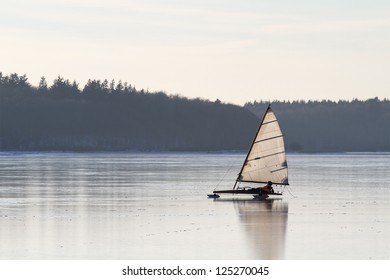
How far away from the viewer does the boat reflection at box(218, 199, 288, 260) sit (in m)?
32.5

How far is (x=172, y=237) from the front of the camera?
36.2m

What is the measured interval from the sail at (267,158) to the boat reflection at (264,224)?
416 centimetres

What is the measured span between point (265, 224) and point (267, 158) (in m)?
19.7

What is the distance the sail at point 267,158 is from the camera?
5994 centimetres

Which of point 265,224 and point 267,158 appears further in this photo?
point 267,158

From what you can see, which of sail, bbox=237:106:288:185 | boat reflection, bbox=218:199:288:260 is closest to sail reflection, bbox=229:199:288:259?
boat reflection, bbox=218:199:288:260

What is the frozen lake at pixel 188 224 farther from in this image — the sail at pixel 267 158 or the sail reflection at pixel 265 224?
the sail at pixel 267 158

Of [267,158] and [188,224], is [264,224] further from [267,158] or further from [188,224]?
[267,158]

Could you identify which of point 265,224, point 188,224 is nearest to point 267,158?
point 265,224

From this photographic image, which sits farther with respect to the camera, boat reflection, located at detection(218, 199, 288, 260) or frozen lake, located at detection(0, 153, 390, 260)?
boat reflection, located at detection(218, 199, 288, 260)

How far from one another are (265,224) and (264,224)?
5cm

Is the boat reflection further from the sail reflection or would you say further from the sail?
the sail

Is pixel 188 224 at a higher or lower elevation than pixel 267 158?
lower

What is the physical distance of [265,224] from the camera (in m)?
41.1
